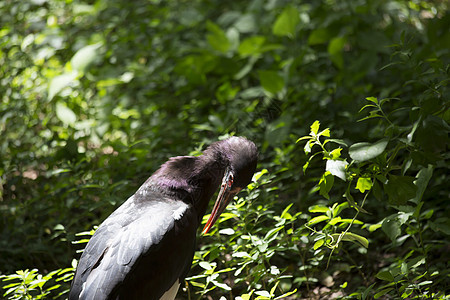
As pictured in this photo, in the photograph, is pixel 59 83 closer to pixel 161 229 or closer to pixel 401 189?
pixel 161 229

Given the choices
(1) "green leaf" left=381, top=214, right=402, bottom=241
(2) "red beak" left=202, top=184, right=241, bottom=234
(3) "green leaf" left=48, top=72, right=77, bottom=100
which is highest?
(3) "green leaf" left=48, top=72, right=77, bottom=100

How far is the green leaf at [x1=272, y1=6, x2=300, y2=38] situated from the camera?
4.63m

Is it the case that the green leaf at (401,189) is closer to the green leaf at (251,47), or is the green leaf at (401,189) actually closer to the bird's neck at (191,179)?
the bird's neck at (191,179)

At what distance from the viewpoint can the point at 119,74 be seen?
16.1 feet

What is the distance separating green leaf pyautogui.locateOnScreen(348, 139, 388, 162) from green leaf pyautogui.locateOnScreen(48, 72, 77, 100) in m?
2.88

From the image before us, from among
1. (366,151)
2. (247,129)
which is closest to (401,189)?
(366,151)

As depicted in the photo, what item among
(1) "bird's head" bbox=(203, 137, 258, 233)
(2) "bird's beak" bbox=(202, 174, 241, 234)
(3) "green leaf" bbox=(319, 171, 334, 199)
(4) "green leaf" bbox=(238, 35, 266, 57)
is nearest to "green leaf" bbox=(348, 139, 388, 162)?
(3) "green leaf" bbox=(319, 171, 334, 199)

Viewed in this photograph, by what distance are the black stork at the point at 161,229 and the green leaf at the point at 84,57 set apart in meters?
2.28

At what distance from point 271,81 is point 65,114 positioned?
5.55ft

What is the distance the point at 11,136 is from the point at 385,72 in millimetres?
3330

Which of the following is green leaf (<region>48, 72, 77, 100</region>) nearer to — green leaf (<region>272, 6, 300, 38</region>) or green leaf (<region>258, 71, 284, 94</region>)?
green leaf (<region>258, 71, 284, 94</region>)

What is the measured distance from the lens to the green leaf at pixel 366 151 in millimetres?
2115

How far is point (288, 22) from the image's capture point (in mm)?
4652

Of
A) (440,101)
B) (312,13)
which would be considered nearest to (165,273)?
(440,101)
